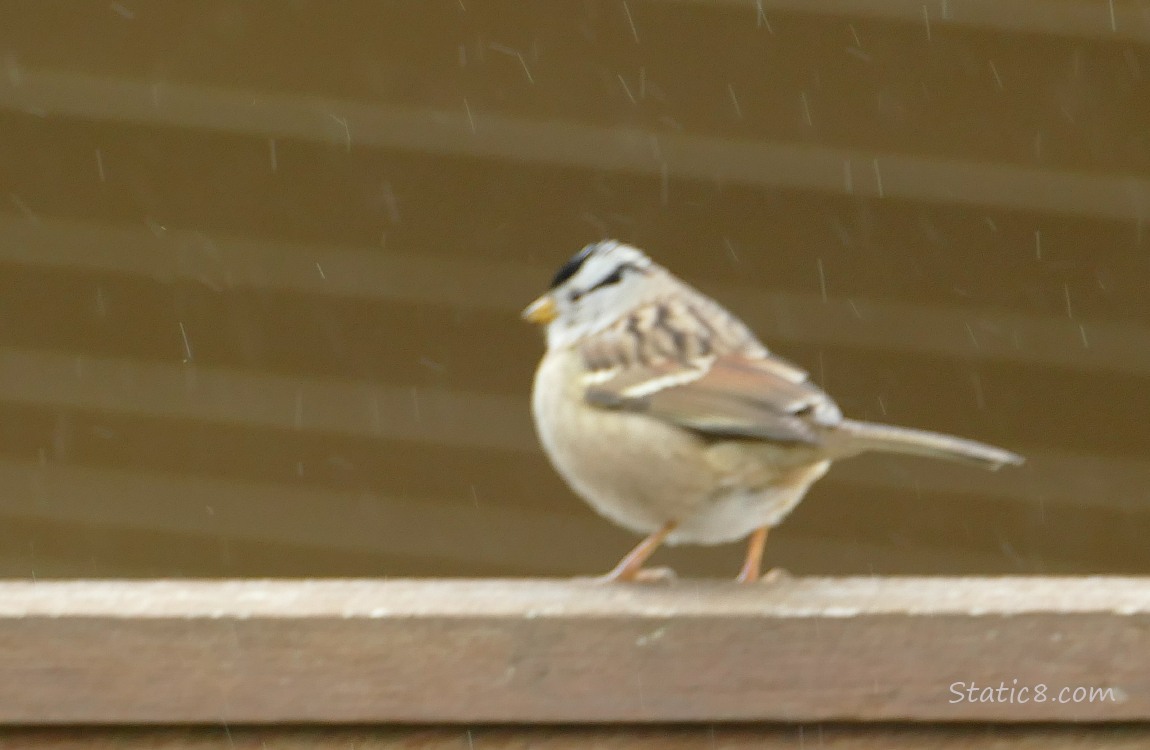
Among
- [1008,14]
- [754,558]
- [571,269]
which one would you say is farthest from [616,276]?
[1008,14]

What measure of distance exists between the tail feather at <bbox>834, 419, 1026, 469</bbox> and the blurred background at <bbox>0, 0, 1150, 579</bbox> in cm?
148

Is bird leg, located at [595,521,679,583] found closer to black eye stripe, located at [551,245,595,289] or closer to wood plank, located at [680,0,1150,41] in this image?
black eye stripe, located at [551,245,595,289]

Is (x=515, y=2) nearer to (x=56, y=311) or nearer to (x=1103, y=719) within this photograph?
(x=56, y=311)

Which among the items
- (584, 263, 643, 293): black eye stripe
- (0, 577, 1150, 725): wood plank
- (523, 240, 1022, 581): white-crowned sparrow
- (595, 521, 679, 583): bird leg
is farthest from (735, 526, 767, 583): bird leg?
(0, 577, 1150, 725): wood plank

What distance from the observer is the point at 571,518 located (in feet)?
11.2

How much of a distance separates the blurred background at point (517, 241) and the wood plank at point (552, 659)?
186cm

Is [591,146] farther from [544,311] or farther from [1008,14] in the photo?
[544,311]

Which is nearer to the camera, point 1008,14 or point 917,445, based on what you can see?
point 917,445

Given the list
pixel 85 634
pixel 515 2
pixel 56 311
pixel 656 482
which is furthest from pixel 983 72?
pixel 85 634

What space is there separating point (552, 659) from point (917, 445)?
457 mm

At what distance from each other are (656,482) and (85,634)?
729mm

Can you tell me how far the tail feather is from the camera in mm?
1423

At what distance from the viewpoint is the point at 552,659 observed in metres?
1.33

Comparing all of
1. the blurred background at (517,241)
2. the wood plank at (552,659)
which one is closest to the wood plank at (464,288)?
the blurred background at (517,241)
